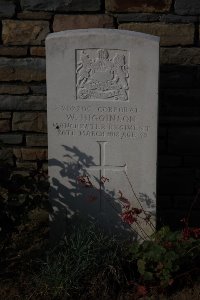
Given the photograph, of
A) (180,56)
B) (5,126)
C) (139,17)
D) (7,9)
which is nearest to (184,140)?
(180,56)

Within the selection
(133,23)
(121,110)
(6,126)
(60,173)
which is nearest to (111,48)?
(121,110)

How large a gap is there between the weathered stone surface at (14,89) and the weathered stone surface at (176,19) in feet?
3.91

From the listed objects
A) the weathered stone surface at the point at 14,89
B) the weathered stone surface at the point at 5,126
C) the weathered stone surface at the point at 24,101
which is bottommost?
the weathered stone surface at the point at 5,126

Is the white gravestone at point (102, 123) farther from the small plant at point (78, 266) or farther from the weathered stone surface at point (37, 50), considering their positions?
the weathered stone surface at point (37, 50)

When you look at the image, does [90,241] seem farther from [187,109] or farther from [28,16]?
[28,16]

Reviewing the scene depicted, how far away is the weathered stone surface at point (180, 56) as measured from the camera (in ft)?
13.3

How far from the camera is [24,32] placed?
4.05 m

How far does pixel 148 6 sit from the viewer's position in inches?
156

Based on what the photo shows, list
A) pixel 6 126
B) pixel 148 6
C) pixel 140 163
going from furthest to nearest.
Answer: pixel 6 126, pixel 148 6, pixel 140 163

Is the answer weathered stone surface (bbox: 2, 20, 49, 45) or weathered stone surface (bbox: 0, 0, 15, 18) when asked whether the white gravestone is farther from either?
weathered stone surface (bbox: 0, 0, 15, 18)

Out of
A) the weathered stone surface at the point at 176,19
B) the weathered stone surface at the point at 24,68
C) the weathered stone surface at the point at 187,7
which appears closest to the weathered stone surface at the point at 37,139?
the weathered stone surface at the point at 24,68

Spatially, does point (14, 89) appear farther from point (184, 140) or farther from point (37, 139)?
point (184, 140)

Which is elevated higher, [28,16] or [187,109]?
[28,16]

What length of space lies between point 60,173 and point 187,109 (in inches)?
47.0
